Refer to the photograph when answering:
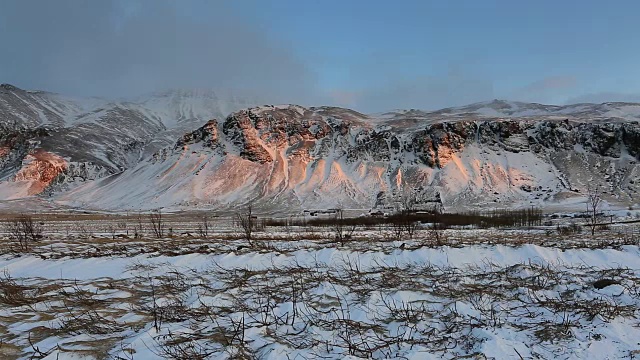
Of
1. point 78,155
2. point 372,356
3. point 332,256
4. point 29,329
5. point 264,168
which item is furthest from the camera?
point 78,155

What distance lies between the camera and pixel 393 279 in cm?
777

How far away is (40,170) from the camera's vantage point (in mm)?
124438

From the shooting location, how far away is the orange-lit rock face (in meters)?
120

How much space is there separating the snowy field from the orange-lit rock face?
446 feet

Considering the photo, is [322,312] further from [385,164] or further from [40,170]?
[40,170]

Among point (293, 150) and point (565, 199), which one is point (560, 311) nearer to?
point (565, 199)

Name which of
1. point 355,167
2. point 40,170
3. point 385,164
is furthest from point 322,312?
point 40,170

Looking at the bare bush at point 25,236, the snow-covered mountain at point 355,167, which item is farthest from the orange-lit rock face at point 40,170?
the bare bush at point 25,236

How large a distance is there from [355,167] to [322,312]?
10276 centimetres

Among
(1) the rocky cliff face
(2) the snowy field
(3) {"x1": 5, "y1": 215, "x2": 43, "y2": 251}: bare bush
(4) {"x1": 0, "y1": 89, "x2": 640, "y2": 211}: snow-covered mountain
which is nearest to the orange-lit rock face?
(4) {"x1": 0, "y1": 89, "x2": 640, "y2": 211}: snow-covered mountain

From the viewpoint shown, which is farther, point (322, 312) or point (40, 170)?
point (40, 170)

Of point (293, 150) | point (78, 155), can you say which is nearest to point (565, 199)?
point (293, 150)

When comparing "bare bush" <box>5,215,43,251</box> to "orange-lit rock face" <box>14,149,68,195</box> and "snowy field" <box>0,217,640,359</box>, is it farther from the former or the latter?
"orange-lit rock face" <box>14,149,68,195</box>

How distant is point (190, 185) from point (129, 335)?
99.7 m
